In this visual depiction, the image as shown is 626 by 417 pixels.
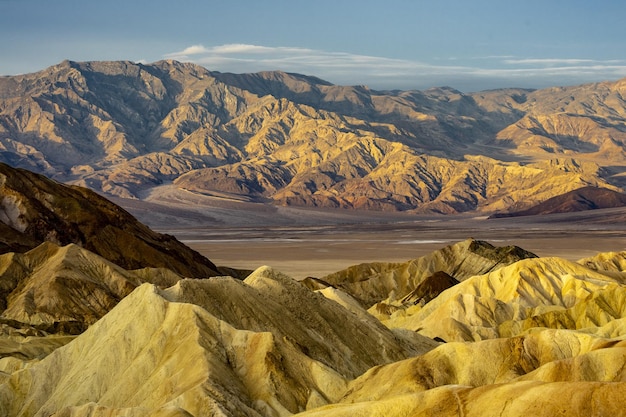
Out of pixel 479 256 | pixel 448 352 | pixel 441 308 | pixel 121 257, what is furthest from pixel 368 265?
pixel 448 352

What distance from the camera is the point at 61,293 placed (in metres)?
96.1

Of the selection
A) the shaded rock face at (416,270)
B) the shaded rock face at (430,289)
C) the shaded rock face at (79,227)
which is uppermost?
the shaded rock face at (79,227)

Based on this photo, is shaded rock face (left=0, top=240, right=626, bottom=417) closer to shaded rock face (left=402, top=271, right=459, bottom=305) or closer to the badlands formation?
the badlands formation

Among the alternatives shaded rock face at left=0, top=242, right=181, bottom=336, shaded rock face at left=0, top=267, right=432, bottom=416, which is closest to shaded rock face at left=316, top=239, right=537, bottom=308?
shaded rock face at left=0, top=242, right=181, bottom=336

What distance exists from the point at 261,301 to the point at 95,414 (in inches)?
859

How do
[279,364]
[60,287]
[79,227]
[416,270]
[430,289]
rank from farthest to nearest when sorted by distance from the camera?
[416,270], [79,227], [430,289], [60,287], [279,364]

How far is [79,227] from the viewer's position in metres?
135

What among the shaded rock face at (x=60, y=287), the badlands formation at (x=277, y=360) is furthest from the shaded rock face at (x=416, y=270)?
the badlands formation at (x=277, y=360)

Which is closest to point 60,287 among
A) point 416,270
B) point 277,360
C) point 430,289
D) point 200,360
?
point 430,289

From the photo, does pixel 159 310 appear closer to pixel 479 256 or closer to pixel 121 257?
pixel 121 257

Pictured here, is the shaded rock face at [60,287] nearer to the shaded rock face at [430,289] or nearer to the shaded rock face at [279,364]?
the shaded rock face at [279,364]

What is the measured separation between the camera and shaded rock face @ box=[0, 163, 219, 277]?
425 feet

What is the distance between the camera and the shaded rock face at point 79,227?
130 meters

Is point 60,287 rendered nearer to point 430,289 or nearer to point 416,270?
point 430,289
